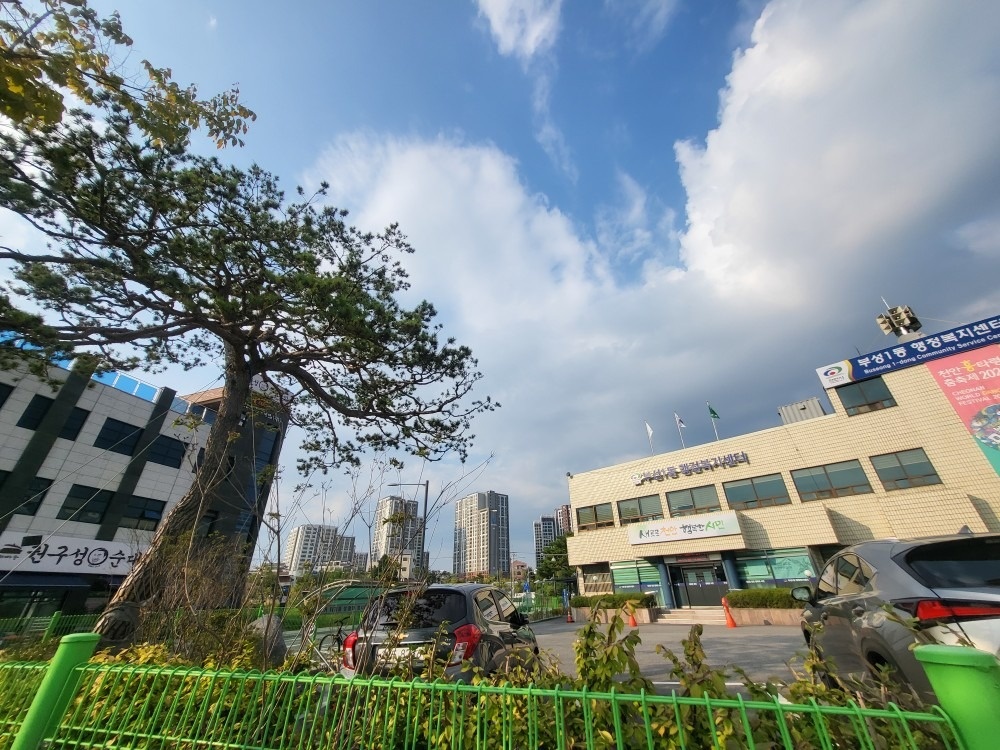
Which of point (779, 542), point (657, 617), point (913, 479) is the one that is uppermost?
point (913, 479)

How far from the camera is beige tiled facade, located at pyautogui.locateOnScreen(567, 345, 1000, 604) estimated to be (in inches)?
645

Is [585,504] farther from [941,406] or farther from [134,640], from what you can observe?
[134,640]

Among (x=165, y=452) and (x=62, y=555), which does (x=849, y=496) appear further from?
(x=165, y=452)

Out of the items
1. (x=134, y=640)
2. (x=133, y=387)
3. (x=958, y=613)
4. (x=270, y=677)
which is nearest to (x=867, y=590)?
(x=958, y=613)

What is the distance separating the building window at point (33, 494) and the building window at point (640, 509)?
3025 centimetres

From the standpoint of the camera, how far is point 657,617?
19891 millimetres

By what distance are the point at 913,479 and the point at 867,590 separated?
67.0 feet

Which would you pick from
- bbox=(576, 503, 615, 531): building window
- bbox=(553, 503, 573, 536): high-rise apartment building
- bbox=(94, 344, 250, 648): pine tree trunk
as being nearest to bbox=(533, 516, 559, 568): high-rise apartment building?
bbox=(553, 503, 573, 536): high-rise apartment building

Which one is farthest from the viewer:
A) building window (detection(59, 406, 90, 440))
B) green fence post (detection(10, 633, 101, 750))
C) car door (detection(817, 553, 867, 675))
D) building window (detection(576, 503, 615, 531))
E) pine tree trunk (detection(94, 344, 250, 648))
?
building window (detection(576, 503, 615, 531))

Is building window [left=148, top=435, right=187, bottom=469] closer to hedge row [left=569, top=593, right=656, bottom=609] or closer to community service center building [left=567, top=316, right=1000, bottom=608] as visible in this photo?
hedge row [left=569, top=593, right=656, bottom=609]

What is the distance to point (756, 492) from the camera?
2105cm

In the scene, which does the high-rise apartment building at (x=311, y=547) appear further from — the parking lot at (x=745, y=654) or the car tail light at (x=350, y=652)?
the parking lot at (x=745, y=654)

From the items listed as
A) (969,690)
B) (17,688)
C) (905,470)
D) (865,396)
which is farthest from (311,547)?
(865,396)

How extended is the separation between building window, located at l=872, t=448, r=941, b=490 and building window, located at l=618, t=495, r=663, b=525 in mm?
10197
